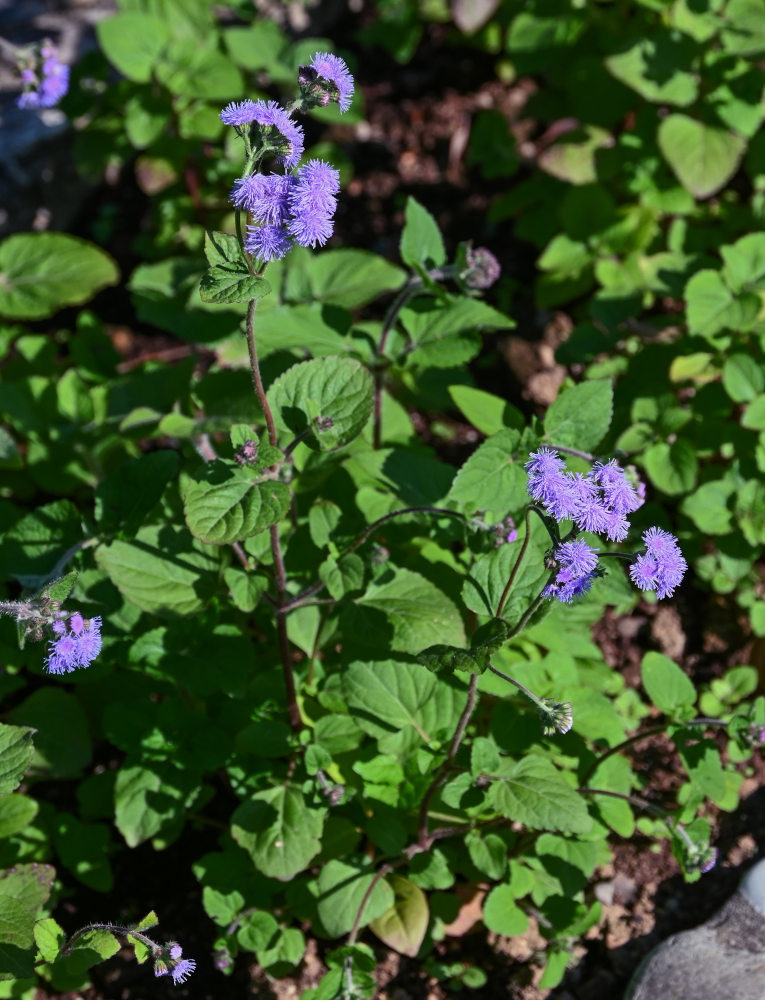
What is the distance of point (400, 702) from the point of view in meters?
2.80

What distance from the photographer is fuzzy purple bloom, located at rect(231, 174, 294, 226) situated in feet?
6.14

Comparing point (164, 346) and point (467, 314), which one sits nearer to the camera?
point (467, 314)

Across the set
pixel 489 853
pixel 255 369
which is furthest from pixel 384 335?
pixel 489 853

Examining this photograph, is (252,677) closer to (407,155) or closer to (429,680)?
(429,680)

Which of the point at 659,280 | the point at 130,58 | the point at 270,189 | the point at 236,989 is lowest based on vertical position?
the point at 236,989

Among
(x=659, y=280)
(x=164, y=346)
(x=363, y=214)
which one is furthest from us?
(x=363, y=214)

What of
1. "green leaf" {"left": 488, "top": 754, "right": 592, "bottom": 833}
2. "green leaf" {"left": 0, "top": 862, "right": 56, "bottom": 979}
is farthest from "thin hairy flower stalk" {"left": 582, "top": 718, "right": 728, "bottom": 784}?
"green leaf" {"left": 0, "top": 862, "right": 56, "bottom": 979}

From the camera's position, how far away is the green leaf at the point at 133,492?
8.98 feet

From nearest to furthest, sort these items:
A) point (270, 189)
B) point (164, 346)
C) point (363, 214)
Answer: point (270, 189) < point (164, 346) < point (363, 214)

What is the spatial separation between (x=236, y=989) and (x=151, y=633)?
121cm

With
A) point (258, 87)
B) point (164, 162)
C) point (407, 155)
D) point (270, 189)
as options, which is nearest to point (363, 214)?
point (407, 155)

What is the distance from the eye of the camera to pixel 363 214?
5109mm

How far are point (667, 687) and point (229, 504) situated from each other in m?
1.45

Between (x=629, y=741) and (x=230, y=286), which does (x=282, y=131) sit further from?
(x=629, y=741)
